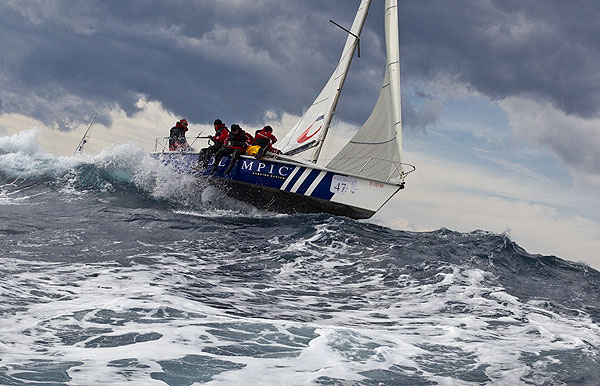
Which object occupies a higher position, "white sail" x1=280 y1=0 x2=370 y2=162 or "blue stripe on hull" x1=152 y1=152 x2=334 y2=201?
"white sail" x1=280 y1=0 x2=370 y2=162

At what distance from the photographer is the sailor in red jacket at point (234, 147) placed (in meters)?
15.0

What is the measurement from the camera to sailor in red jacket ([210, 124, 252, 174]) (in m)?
15.0

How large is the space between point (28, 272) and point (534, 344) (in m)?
5.86

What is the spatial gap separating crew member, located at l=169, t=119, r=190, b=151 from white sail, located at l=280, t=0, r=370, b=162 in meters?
3.53

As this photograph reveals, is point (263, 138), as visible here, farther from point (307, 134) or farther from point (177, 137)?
point (177, 137)

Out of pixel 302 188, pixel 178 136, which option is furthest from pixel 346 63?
pixel 178 136

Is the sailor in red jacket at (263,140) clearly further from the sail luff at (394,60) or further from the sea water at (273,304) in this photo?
the sail luff at (394,60)

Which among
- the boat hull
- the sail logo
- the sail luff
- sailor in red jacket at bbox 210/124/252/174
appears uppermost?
the sail luff

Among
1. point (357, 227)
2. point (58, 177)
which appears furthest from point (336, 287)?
point (58, 177)

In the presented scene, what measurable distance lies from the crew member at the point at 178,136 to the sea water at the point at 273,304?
4.55 metres

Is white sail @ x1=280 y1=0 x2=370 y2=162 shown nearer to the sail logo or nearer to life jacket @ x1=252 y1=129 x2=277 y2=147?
the sail logo

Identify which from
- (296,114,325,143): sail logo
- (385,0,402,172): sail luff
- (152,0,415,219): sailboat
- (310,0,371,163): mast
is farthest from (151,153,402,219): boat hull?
(296,114,325,143): sail logo

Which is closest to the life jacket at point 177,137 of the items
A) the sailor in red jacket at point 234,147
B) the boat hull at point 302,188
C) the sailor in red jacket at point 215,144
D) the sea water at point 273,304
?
the sailor in red jacket at point 215,144

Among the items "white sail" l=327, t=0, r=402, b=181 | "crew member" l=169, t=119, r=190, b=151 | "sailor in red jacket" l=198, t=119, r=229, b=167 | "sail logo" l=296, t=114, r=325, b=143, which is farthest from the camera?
"crew member" l=169, t=119, r=190, b=151
